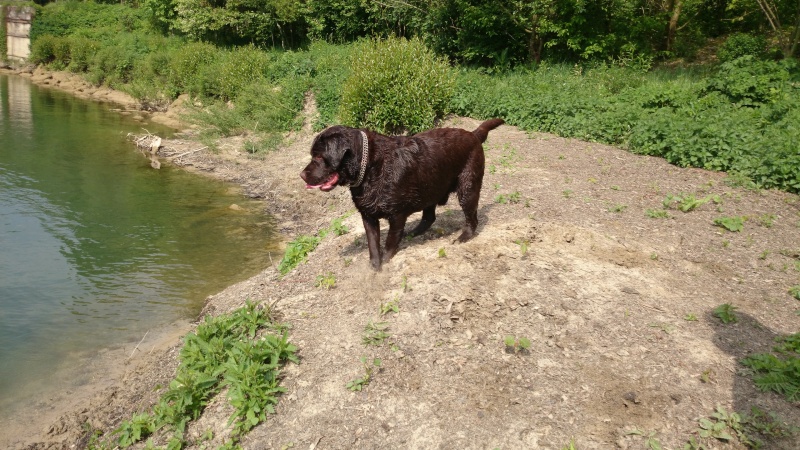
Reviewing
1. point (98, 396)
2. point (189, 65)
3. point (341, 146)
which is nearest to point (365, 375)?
point (341, 146)

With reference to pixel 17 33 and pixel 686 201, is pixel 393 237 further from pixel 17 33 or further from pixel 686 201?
pixel 17 33

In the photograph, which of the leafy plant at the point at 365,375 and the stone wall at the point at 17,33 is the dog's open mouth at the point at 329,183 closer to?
the leafy plant at the point at 365,375

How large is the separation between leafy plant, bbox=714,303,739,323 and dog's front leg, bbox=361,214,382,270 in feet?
11.2

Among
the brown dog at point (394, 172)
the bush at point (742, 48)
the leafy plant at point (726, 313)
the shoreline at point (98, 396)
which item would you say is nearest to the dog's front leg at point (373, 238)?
the brown dog at point (394, 172)

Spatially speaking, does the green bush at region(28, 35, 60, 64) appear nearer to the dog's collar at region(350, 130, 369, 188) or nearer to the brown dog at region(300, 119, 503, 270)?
the brown dog at region(300, 119, 503, 270)

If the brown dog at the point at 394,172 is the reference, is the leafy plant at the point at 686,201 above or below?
below

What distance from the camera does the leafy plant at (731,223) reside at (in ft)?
24.9

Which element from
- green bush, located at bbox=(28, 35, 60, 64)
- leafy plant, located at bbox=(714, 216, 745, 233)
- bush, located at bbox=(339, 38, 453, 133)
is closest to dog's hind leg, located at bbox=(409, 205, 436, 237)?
leafy plant, located at bbox=(714, 216, 745, 233)

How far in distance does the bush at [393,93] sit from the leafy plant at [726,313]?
31.5 ft

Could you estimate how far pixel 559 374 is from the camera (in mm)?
4605

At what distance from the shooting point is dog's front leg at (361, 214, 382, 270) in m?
6.07

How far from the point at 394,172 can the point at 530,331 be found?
211 centimetres

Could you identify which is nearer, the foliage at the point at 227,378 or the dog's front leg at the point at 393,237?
the foliage at the point at 227,378

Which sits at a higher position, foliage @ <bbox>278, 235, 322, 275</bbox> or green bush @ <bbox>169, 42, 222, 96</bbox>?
green bush @ <bbox>169, 42, 222, 96</bbox>
